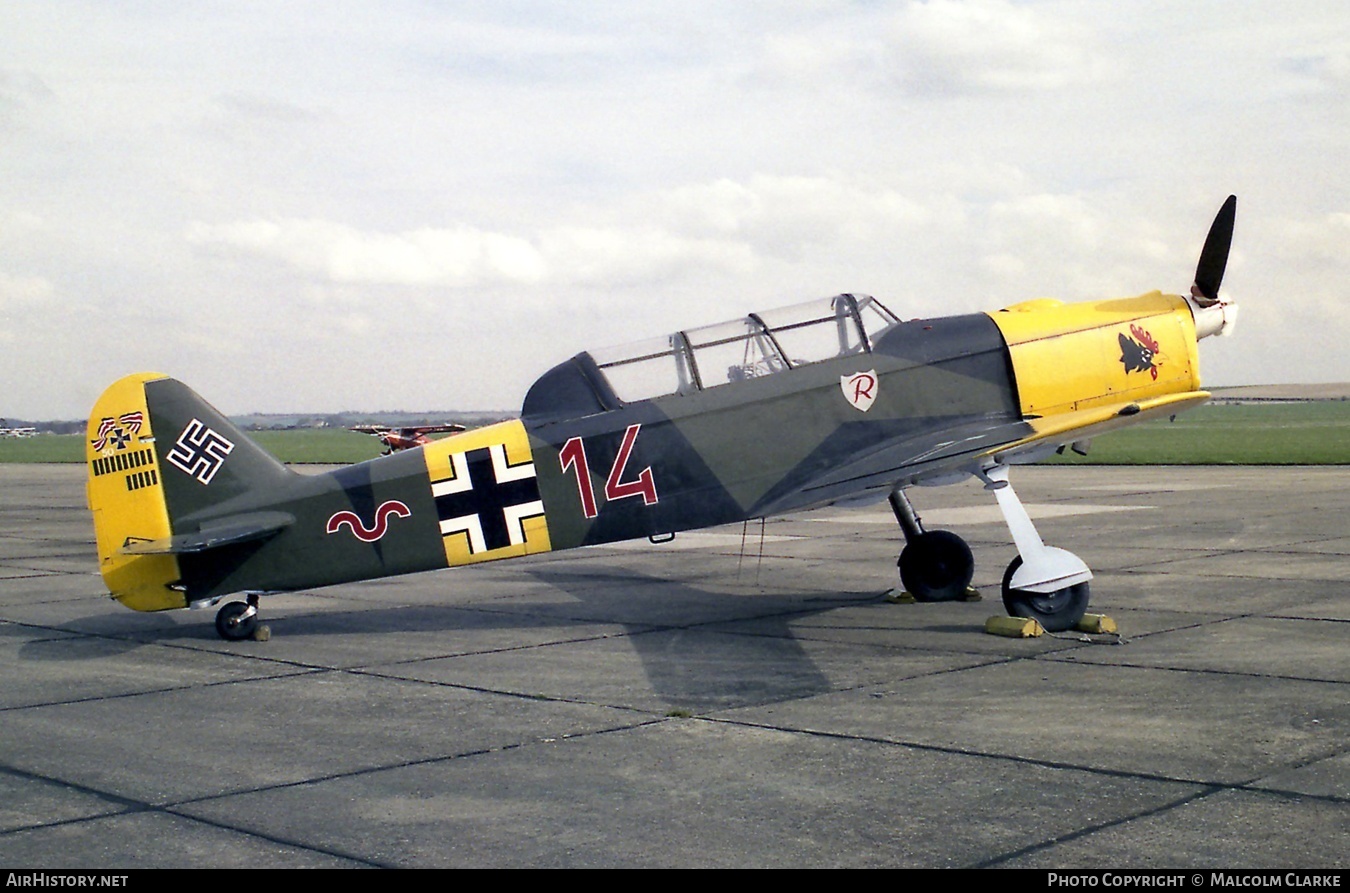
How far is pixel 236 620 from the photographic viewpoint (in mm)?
11281

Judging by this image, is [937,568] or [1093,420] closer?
[1093,420]

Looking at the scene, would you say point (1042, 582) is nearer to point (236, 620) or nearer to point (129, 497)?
point (236, 620)

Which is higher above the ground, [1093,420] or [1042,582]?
[1093,420]

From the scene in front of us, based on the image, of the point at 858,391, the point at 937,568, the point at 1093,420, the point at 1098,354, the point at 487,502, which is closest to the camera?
the point at 1093,420

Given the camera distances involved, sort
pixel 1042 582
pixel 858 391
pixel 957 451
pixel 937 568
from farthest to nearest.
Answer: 1. pixel 937 568
2. pixel 858 391
3. pixel 957 451
4. pixel 1042 582

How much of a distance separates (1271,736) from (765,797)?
3028mm

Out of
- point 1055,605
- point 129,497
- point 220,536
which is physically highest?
point 129,497

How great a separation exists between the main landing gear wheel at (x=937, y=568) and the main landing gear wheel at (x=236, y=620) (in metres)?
6.25

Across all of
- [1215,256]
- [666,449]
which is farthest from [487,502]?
[1215,256]

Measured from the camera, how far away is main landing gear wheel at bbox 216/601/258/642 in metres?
11.3

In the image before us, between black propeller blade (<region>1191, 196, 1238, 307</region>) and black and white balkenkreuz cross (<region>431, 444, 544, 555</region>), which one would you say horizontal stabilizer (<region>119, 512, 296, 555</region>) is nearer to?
black and white balkenkreuz cross (<region>431, 444, 544, 555</region>)

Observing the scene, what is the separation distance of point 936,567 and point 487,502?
180 inches

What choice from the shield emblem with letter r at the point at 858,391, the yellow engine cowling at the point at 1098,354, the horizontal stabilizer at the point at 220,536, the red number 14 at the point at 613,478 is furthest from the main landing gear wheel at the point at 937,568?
the horizontal stabilizer at the point at 220,536

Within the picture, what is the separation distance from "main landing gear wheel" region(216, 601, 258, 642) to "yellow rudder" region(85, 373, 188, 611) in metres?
0.46
